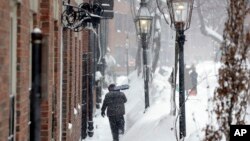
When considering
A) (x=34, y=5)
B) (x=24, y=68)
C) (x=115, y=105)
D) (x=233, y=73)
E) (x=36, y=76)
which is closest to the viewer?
(x=36, y=76)

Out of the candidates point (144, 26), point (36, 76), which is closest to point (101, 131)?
point (144, 26)

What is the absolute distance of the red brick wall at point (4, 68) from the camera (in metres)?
4.30

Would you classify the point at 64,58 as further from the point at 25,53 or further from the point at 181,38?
the point at 25,53

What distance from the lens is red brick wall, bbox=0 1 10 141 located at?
4.30 meters

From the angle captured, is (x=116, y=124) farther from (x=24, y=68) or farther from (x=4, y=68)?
(x=4, y=68)

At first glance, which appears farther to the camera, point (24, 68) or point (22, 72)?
point (24, 68)

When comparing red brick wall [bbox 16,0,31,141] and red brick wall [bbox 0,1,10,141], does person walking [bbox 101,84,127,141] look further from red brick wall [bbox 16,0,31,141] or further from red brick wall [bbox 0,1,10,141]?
red brick wall [bbox 0,1,10,141]

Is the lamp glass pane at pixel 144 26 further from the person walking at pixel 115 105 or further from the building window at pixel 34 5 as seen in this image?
the building window at pixel 34 5

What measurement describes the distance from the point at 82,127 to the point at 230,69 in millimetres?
10194

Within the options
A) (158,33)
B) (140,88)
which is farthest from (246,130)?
(158,33)

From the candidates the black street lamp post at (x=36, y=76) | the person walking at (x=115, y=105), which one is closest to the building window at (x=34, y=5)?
the black street lamp post at (x=36, y=76)

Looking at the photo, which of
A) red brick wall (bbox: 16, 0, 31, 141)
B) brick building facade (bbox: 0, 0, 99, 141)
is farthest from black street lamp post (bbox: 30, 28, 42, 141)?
red brick wall (bbox: 16, 0, 31, 141)

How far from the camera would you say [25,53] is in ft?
18.9

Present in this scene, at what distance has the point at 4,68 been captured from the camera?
4.45m
